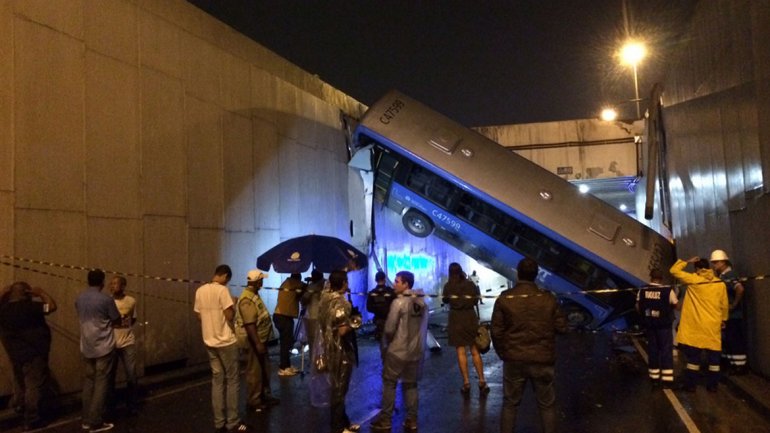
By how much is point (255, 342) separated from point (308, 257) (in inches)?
97.5

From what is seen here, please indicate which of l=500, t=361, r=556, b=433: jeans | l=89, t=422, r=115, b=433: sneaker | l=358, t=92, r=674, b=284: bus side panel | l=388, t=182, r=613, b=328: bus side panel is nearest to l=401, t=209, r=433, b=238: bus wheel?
l=388, t=182, r=613, b=328: bus side panel

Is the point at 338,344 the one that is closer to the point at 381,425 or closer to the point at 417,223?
the point at 381,425

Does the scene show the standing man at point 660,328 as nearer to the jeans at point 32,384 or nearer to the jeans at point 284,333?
the jeans at point 284,333

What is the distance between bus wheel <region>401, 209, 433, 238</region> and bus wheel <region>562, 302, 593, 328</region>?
3.41 m

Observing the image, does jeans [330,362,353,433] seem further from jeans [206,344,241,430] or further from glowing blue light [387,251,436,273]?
glowing blue light [387,251,436,273]

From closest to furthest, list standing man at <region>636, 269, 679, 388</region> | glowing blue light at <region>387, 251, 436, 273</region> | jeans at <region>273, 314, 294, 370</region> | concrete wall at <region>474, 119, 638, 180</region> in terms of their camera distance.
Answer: standing man at <region>636, 269, 679, 388</region> < jeans at <region>273, 314, 294, 370</region> < glowing blue light at <region>387, 251, 436, 273</region> < concrete wall at <region>474, 119, 638, 180</region>

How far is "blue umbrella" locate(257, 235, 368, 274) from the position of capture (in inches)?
369

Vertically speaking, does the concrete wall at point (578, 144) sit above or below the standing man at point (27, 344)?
above

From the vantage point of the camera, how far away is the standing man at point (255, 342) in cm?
713

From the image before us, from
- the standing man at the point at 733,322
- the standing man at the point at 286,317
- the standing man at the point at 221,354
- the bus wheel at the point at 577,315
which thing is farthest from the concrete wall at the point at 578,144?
the standing man at the point at 221,354

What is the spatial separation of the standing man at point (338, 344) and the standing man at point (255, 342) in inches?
47.2

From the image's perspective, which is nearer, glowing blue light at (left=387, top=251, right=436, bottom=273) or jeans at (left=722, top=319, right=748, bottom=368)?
jeans at (left=722, top=319, right=748, bottom=368)

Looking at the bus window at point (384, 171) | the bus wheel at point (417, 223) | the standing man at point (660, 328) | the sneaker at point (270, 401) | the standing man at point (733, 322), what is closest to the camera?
the sneaker at point (270, 401)

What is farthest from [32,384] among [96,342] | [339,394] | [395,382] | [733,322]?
[733,322]
